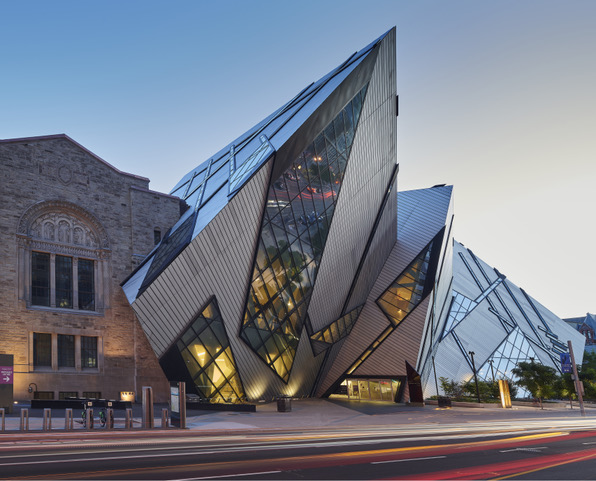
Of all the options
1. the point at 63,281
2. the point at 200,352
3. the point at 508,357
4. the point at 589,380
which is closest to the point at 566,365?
the point at 508,357

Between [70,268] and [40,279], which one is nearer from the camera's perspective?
[40,279]

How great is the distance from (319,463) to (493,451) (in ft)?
19.9

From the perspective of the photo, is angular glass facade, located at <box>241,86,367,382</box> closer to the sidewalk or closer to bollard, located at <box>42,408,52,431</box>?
the sidewalk

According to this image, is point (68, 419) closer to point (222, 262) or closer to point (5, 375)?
point (5, 375)

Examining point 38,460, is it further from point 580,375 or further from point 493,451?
point 580,375

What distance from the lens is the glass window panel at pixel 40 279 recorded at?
115ft

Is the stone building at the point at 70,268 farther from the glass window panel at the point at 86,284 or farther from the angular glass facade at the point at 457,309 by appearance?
the angular glass facade at the point at 457,309

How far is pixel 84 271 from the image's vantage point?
37688mm

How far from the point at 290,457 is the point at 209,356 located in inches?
824

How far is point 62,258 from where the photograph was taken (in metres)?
36.9

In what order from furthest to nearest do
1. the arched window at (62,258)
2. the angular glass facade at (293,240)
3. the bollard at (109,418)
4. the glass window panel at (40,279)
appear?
the glass window panel at (40,279) → the arched window at (62,258) → the angular glass facade at (293,240) → the bollard at (109,418)

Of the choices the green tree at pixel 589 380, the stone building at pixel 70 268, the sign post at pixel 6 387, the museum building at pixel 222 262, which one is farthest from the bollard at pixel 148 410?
the green tree at pixel 589 380

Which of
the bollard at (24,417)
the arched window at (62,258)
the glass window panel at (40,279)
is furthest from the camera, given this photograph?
the glass window panel at (40,279)

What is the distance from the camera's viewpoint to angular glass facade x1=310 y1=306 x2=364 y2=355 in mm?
43250
